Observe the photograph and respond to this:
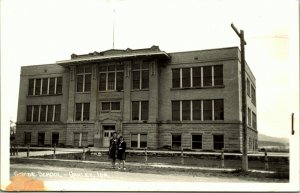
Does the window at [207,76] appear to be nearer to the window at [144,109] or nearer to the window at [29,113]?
the window at [144,109]

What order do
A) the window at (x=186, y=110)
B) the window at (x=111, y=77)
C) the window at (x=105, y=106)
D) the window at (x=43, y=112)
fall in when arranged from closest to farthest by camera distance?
the window at (x=186, y=110), the window at (x=111, y=77), the window at (x=105, y=106), the window at (x=43, y=112)

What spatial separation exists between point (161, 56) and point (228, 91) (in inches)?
255

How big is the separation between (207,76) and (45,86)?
595 inches

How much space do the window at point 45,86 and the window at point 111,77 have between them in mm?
4480

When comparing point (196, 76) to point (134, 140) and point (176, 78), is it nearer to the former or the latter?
point (176, 78)

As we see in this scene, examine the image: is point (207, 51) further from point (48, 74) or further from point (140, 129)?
point (48, 74)

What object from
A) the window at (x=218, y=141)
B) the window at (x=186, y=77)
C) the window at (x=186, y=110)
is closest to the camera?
the window at (x=218, y=141)

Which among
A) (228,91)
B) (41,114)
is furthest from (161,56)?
(41,114)

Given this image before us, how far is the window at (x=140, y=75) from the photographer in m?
27.4

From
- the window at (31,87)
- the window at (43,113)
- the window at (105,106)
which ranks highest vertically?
the window at (31,87)

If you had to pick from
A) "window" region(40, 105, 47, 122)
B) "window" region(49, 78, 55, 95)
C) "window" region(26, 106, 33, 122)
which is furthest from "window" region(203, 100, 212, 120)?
"window" region(26, 106, 33, 122)

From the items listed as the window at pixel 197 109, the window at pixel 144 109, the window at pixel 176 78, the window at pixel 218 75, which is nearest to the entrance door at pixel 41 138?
the window at pixel 144 109

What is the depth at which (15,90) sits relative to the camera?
11.2m

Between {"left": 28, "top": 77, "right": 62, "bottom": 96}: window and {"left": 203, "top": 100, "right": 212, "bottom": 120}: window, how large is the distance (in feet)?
44.0
